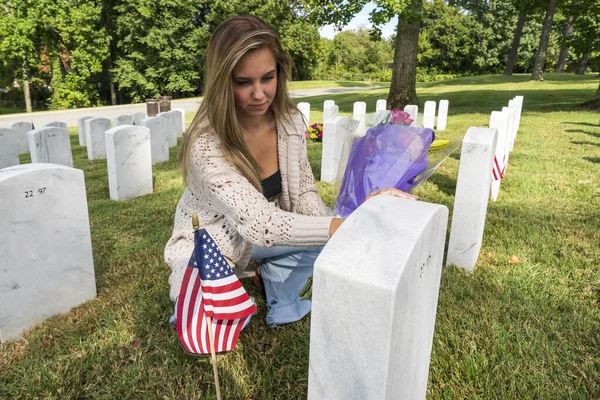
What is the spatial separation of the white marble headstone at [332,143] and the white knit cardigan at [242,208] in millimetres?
3178

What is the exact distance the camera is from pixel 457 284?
291cm

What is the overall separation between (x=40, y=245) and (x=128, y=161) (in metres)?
2.99

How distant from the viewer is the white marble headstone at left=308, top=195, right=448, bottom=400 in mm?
832

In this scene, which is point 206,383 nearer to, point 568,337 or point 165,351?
point 165,351

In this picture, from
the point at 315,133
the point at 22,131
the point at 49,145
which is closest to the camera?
the point at 49,145

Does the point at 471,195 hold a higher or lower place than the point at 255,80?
lower

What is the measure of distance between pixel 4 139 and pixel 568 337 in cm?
859

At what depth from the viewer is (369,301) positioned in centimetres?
83

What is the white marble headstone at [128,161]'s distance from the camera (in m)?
5.16

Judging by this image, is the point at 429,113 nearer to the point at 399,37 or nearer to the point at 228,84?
the point at 399,37

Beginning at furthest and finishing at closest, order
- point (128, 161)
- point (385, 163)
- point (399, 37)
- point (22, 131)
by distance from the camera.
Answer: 1. point (399, 37)
2. point (22, 131)
3. point (128, 161)
4. point (385, 163)

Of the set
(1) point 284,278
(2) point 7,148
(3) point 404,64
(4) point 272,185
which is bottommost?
(2) point 7,148

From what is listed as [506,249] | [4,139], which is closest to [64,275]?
[506,249]

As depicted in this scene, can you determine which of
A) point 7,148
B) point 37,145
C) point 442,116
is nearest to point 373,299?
point 37,145
